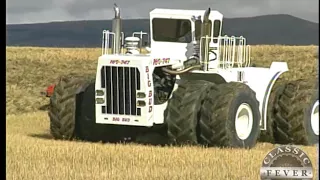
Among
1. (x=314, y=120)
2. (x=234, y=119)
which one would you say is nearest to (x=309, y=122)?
(x=314, y=120)

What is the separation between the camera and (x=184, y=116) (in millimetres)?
12328

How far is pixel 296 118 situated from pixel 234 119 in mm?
1927

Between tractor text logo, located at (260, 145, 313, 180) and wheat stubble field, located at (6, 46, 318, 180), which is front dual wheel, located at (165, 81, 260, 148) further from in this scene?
tractor text logo, located at (260, 145, 313, 180)

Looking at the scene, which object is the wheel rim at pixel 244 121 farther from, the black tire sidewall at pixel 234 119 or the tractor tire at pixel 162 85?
the tractor tire at pixel 162 85

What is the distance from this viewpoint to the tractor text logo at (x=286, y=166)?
6.76 metres

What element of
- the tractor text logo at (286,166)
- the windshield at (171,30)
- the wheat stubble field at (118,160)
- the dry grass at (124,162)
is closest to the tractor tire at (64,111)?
the wheat stubble field at (118,160)

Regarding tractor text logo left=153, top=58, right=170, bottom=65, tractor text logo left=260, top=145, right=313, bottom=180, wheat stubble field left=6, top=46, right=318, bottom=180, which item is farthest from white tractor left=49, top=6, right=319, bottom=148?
tractor text logo left=260, top=145, right=313, bottom=180

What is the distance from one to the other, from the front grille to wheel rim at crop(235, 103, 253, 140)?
1841 millimetres

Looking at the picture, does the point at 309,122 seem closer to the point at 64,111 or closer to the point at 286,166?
the point at 64,111

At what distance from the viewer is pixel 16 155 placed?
10.7m

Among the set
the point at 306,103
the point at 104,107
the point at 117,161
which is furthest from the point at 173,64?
the point at 117,161

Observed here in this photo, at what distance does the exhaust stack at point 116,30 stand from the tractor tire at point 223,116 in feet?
5.99

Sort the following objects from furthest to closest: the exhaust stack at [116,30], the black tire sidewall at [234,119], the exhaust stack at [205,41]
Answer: the exhaust stack at [205,41] → the exhaust stack at [116,30] → the black tire sidewall at [234,119]

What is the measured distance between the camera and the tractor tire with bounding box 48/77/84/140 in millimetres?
13664
